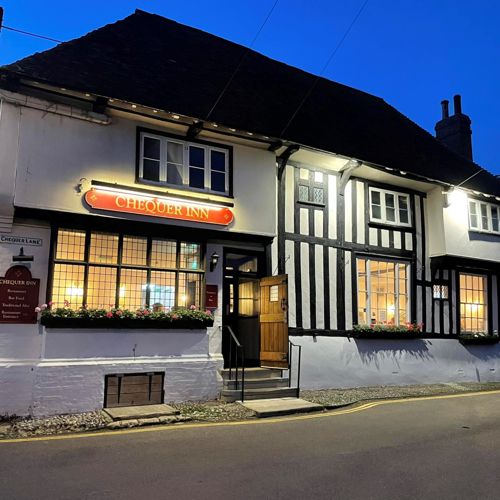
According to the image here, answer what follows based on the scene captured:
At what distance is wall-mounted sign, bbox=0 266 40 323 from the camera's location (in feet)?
28.8

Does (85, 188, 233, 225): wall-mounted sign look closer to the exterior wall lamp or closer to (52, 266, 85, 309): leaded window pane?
the exterior wall lamp

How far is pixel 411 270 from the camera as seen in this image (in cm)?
1448

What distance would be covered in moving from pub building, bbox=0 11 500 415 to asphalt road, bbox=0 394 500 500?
2.30 m

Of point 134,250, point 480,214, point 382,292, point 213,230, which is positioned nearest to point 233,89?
point 213,230

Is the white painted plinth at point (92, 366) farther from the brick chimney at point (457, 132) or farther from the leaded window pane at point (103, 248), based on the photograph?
the brick chimney at point (457, 132)

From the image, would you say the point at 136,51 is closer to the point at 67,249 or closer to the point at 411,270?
the point at 67,249

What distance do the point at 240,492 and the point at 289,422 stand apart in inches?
144

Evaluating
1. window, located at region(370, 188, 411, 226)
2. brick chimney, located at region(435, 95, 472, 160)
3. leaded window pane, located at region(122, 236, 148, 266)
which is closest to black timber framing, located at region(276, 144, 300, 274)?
window, located at region(370, 188, 411, 226)

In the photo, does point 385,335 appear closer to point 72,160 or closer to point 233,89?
point 233,89

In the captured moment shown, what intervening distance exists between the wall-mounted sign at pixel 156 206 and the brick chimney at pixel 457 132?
1348 cm

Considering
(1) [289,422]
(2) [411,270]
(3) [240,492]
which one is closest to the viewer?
(3) [240,492]

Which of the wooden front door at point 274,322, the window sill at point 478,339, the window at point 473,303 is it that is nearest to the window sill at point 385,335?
the window sill at point 478,339

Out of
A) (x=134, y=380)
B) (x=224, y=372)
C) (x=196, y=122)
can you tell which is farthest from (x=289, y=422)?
(x=196, y=122)

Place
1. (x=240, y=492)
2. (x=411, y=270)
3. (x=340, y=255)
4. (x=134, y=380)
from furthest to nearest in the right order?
1. (x=411, y=270)
2. (x=340, y=255)
3. (x=134, y=380)
4. (x=240, y=492)
